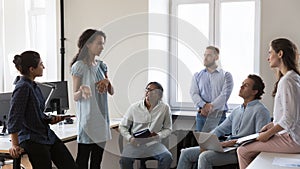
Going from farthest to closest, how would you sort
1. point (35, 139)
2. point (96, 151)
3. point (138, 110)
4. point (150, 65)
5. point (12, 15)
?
point (12, 15)
point (150, 65)
point (138, 110)
point (96, 151)
point (35, 139)

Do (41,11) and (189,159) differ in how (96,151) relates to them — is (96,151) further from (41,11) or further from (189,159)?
(41,11)

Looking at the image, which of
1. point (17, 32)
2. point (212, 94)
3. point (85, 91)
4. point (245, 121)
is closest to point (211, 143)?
point (245, 121)

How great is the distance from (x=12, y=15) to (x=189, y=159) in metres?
3.39

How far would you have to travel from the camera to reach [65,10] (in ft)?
17.1

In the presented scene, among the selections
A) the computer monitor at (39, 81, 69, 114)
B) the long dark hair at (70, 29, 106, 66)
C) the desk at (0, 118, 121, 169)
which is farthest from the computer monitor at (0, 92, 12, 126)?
the long dark hair at (70, 29, 106, 66)

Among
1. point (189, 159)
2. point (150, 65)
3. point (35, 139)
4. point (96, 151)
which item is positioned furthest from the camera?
point (150, 65)

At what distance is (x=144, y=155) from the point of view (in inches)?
161

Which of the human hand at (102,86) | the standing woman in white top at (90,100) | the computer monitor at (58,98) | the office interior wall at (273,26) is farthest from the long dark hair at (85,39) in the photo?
the office interior wall at (273,26)

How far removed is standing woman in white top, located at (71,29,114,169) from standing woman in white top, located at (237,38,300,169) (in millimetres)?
1187

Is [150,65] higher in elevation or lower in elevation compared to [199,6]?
lower

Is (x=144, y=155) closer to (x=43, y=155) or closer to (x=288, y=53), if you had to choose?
(x=43, y=155)

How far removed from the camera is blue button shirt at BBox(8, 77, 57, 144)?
285 centimetres

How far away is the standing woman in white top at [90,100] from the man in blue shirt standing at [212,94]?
1334 millimetres

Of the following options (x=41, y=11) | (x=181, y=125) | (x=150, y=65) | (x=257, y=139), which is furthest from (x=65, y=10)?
A: (x=257, y=139)
